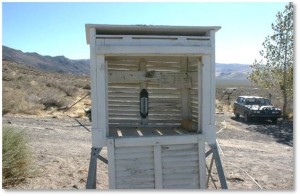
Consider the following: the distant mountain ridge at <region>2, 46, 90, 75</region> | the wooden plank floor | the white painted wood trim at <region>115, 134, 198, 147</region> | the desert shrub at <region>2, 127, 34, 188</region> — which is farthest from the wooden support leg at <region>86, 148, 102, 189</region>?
the distant mountain ridge at <region>2, 46, 90, 75</region>

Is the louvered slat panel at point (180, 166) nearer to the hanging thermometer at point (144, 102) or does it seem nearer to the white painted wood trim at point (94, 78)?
the white painted wood trim at point (94, 78)

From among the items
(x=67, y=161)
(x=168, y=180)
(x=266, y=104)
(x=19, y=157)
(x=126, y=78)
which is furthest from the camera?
(x=266, y=104)

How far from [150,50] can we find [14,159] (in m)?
3.07

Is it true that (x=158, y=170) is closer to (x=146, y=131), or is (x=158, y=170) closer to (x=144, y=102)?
(x=146, y=131)

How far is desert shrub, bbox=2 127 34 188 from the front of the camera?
231 inches

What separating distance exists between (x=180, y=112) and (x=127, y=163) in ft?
4.78

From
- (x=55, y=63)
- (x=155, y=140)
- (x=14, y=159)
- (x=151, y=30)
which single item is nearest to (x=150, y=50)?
(x=151, y=30)

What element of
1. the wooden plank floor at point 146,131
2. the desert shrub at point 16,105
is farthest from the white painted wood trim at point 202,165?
the desert shrub at point 16,105

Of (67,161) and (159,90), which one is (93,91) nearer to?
(159,90)

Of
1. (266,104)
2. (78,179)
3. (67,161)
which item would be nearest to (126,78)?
(78,179)

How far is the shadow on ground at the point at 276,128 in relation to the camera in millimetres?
13227

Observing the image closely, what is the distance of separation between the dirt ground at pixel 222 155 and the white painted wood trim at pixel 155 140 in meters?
1.22

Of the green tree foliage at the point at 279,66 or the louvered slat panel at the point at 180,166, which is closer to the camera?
the louvered slat panel at the point at 180,166

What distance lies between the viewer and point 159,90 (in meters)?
5.63
